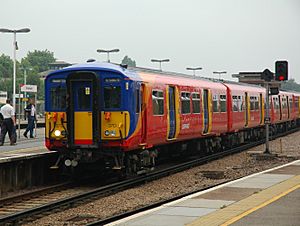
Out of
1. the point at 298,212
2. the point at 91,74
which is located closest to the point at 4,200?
the point at 91,74

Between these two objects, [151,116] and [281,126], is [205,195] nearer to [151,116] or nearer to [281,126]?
[151,116]

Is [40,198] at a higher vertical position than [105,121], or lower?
lower

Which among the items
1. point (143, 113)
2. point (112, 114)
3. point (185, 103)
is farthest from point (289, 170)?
point (112, 114)

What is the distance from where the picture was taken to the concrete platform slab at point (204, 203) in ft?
33.7

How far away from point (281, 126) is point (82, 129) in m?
26.7

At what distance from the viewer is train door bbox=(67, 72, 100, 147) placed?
570 inches

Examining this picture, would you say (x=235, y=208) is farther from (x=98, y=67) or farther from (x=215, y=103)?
(x=215, y=103)

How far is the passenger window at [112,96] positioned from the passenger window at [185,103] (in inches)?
176

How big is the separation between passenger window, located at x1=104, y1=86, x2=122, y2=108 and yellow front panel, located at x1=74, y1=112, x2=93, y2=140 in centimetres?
53

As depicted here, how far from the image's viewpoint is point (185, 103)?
18.9 m

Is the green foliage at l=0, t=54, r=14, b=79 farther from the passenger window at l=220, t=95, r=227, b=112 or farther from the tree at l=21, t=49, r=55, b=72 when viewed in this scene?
the passenger window at l=220, t=95, r=227, b=112

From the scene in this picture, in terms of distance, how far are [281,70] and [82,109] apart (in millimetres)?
8782

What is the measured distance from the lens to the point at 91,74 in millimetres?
14547

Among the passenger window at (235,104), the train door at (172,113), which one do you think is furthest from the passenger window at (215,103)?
the train door at (172,113)
